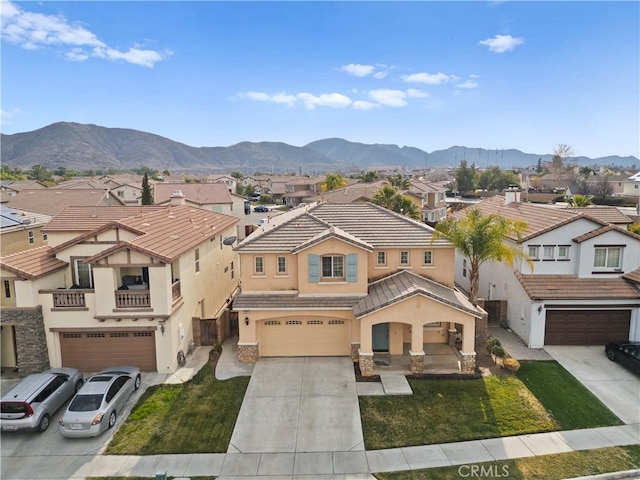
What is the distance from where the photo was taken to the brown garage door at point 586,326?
2047cm

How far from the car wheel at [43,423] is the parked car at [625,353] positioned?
78.5 feet

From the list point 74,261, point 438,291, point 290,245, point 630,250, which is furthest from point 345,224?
point 630,250

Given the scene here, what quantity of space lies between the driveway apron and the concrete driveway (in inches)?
390

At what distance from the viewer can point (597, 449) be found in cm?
1320

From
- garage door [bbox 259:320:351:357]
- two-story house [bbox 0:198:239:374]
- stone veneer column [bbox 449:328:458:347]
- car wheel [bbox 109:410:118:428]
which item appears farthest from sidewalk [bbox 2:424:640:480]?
stone veneer column [bbox 449:328:458:347]

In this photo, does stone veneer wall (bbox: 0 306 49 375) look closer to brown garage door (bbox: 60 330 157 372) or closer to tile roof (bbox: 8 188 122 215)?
brown garage door (bbox: 60 330 157 372)

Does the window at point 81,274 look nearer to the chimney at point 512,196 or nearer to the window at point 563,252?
the window at point 563,252

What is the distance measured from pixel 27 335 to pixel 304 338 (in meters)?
12.0

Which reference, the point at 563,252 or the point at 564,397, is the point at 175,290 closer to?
the point at 564,397

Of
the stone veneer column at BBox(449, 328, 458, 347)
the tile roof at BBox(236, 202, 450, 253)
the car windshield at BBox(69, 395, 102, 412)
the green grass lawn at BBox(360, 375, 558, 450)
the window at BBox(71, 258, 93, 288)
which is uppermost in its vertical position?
the tile roof at BBox(236, 202, 450, 253)

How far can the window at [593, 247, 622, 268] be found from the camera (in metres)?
21.2

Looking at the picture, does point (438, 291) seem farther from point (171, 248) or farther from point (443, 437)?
point (171, 248)

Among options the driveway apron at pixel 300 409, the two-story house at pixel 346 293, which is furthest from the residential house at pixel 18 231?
the driveway apron at pixel 300 409

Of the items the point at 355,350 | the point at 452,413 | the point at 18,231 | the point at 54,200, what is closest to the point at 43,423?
the point at 355,350
